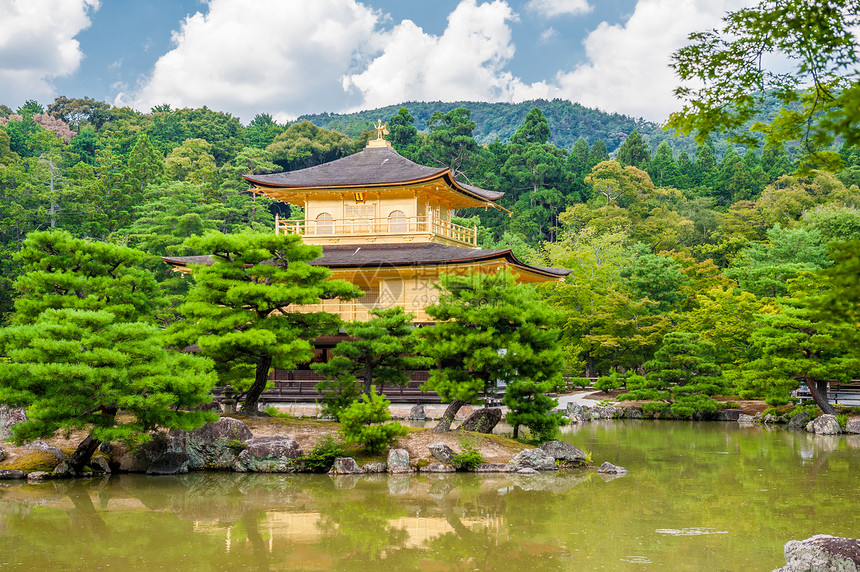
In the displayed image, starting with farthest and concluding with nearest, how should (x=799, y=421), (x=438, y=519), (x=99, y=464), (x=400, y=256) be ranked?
(x=400, y=256) → (x=799, y=421) → (x=99, y=464) → (x=438, y=519)

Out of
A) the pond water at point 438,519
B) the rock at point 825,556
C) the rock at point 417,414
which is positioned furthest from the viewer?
the rock at point 417,414

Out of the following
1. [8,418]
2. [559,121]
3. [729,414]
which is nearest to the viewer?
[8,418]

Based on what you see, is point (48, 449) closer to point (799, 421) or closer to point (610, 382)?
point (799, 421)

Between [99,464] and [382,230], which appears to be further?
[382,230]

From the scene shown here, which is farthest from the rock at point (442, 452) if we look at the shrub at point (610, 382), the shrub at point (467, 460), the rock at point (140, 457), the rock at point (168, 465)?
the shrub at point (610, 382)

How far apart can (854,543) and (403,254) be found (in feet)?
53.5

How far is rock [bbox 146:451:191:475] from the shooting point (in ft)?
40.5

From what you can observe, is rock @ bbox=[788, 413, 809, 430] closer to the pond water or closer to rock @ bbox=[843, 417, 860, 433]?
rock @ bbox=[843, 417, 860, 433]

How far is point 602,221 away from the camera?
1633 inches

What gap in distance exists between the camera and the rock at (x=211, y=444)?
12727mm

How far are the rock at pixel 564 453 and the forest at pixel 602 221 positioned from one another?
4.65 m

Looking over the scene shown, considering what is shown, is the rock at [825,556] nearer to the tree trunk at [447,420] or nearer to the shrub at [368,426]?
the shrub at [368,426]

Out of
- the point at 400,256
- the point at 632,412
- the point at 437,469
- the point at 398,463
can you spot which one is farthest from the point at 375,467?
the point at 632,412

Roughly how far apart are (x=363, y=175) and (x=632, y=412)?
457 inches
